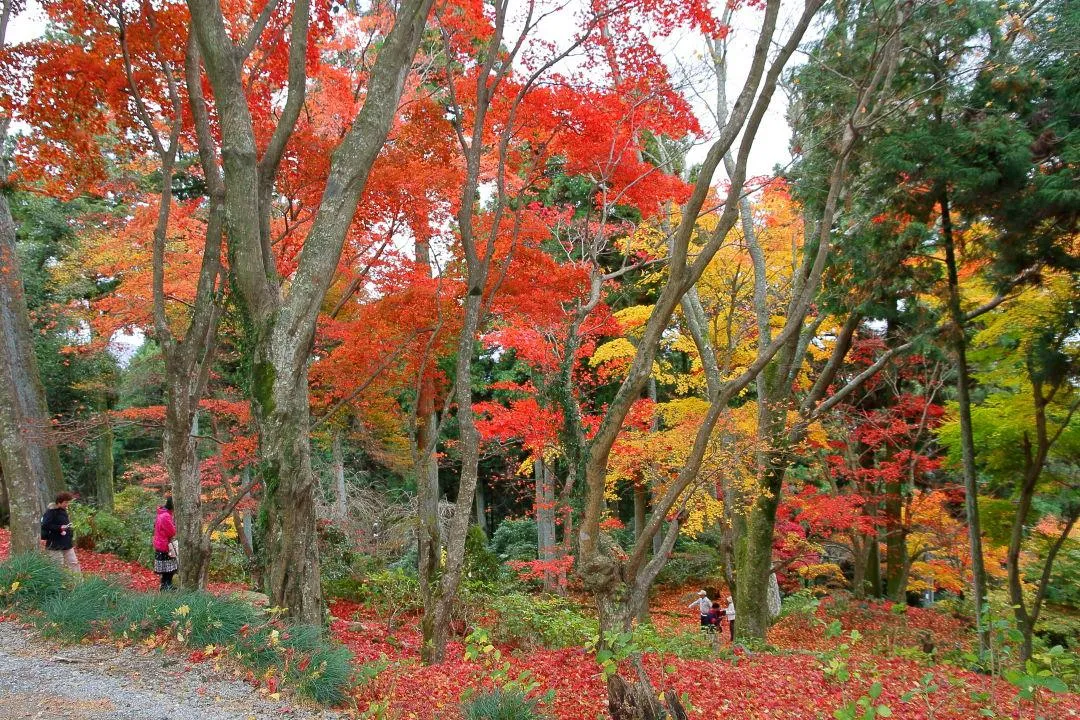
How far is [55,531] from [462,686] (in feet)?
17.0

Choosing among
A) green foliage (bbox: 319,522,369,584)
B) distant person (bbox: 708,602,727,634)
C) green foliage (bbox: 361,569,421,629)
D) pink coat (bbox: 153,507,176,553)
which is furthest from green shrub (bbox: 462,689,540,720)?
green foliage (bbox: 319,522,369,584)

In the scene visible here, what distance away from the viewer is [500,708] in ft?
13.2

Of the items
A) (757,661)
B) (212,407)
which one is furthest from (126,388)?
(757,661)

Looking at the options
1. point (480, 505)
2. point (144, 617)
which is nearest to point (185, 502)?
point (144, 617)

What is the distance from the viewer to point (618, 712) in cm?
445

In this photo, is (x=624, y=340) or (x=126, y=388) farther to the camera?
(x=126, y=388)

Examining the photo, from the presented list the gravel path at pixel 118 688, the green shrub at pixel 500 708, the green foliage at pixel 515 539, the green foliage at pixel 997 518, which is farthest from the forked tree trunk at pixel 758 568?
the green foliage at pixel 515 539

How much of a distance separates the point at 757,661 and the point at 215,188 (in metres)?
7.32

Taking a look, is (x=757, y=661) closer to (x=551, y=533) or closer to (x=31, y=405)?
(x=551, y=533)

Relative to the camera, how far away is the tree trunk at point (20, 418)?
7699 millimetres

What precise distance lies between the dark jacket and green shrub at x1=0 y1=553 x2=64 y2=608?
132 centimetres

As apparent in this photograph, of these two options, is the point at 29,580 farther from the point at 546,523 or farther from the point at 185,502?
the point at 546,523

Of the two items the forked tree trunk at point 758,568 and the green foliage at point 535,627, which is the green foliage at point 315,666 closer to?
the green foliage at point 535,627

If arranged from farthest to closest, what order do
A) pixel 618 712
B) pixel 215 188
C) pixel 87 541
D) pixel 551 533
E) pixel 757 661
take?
1. pixel 551 533
2. pixel 87 541
3. pixel 757 661
4. pixel 215 188
5. pixel 618 712
